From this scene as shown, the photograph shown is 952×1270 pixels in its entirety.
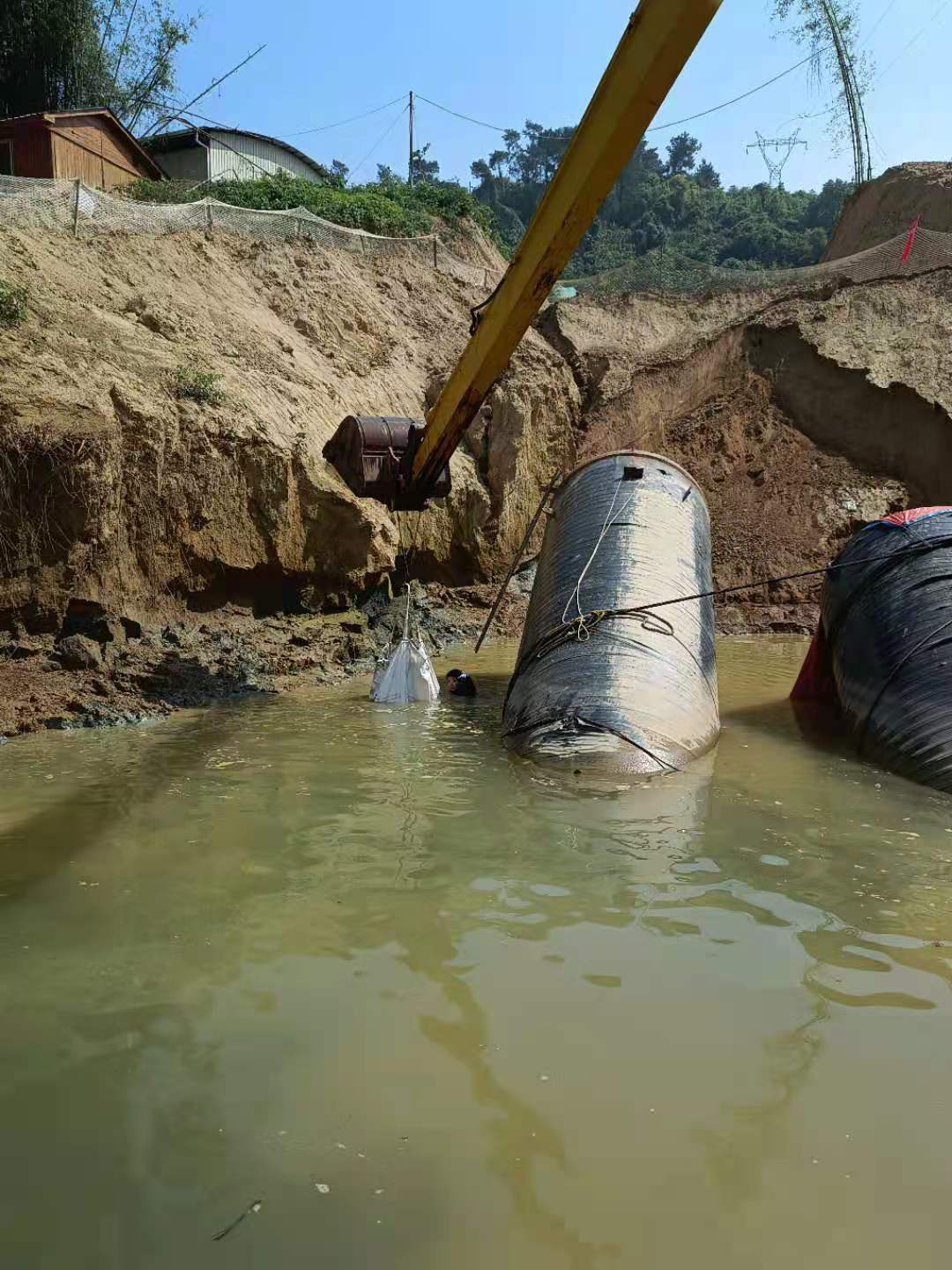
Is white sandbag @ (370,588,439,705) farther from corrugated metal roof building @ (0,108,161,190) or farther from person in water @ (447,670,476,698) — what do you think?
corrugated metal roof building @ (0,108,161,190)

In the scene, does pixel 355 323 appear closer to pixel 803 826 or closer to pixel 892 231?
pixel 803 826

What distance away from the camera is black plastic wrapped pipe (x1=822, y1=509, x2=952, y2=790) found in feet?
23.3

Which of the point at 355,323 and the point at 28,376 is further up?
the point at 355,323

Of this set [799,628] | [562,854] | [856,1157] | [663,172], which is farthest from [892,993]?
[663,172]

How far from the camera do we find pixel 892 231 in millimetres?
22391

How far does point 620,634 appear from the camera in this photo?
25.4 ft

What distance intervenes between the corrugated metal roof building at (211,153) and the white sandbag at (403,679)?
20165mm

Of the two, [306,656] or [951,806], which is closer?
[951,806]

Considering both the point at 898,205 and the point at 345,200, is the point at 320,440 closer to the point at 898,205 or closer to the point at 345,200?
the point at 345,200

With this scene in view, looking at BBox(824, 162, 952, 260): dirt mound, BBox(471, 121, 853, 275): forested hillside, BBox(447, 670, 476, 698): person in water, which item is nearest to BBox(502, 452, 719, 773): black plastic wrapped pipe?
BBox(447, 670, 476, 698): person in water

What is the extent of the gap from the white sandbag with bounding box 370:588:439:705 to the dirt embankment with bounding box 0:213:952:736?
125 cm


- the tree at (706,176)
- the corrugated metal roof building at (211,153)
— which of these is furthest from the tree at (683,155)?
the corrugated metal roof building at (211,153)

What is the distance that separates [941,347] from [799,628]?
6303 mm

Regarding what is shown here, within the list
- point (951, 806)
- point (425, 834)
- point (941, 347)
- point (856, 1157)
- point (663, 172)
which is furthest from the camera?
point (663, 172)
